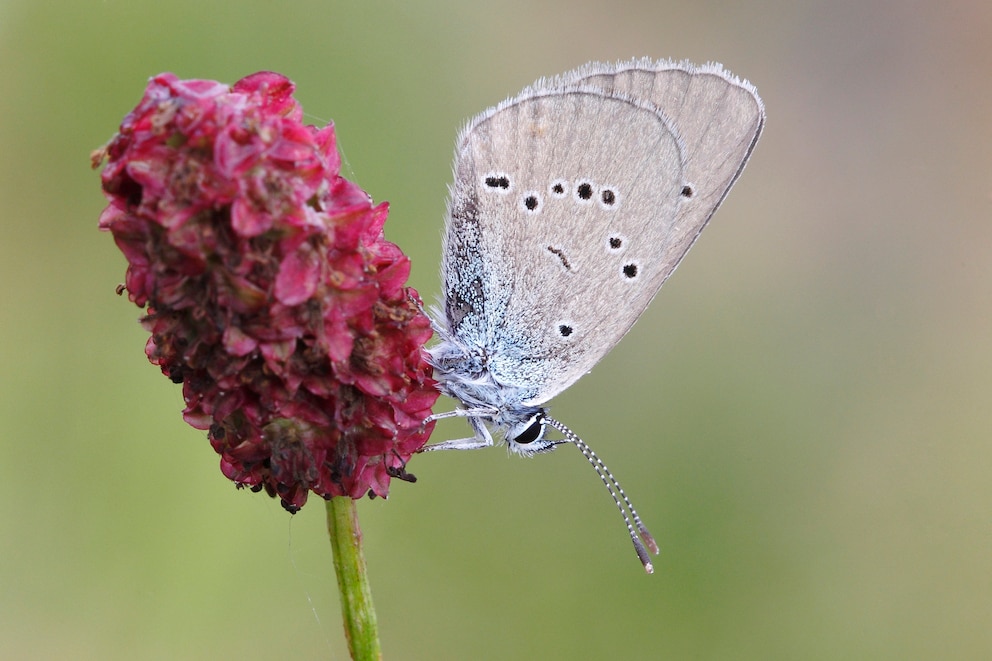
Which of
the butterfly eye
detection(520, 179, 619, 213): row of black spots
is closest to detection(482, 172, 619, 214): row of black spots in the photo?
detection(520, 179, 619, 213): row of black spots

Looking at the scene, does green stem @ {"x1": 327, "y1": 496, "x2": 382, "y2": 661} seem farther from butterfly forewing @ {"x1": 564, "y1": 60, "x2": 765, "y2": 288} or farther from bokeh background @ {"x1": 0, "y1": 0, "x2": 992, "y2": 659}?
bokeh background @ {"x1": 0, "y1": 0, "x2": 992, "y2": 659}

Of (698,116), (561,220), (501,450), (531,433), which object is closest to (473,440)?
(531,433)

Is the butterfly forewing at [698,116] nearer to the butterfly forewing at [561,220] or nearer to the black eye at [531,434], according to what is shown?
the butterfly forewing at [561,220]

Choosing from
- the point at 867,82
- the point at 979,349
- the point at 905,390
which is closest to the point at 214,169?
A: the point at 905,390

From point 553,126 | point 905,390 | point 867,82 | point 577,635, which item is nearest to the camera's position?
point 553,126

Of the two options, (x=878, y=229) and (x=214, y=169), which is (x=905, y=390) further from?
(x=214, y=169)

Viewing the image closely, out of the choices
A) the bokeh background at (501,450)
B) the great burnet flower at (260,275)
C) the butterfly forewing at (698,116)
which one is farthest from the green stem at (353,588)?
the bokeh background at (501,450)

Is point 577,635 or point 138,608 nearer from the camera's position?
point 138,608
